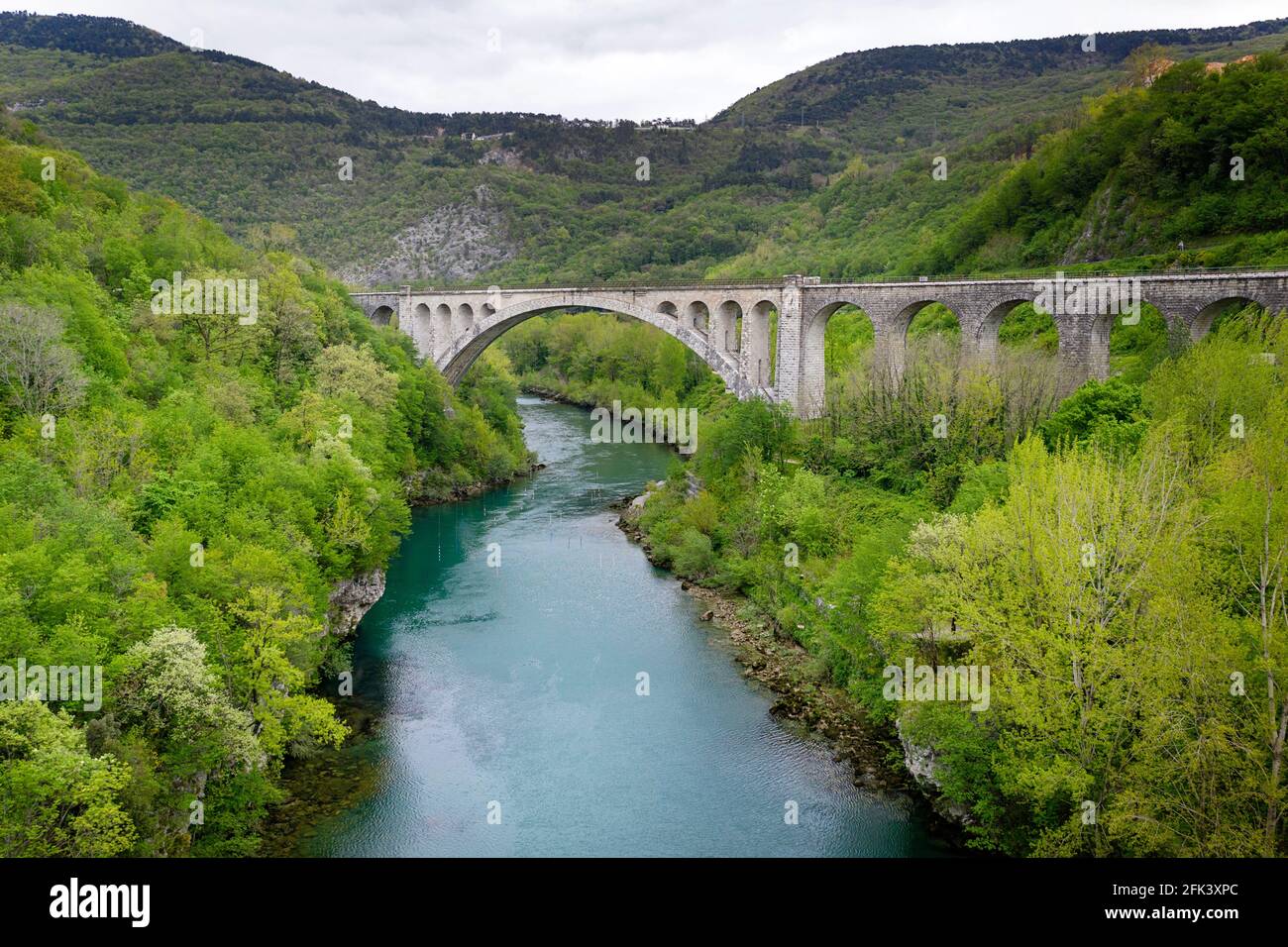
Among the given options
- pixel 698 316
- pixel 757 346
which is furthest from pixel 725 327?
pixel 698 316

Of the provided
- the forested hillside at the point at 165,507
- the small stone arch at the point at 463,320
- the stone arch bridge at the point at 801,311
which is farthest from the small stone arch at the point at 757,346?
the small stone arch at the point at 463,320

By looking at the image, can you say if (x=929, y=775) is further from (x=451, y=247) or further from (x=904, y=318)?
(x=451, y=247)

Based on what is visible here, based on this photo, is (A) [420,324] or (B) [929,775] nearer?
(B) [929,775]

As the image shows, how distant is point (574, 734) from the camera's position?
15.7 meters

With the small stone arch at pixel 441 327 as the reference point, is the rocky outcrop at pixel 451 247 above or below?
above

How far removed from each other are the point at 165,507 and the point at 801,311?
1973cm

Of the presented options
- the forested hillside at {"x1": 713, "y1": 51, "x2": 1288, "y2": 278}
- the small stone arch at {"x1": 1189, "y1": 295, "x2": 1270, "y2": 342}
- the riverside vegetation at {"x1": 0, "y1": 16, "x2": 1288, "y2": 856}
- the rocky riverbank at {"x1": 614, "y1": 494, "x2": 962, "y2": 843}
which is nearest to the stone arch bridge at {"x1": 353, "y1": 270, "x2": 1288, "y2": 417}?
the small stone arch at {"x1": 1189, "y1": 295, "x2": 1270, "y2": 342}

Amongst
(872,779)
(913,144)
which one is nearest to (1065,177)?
(872,779)

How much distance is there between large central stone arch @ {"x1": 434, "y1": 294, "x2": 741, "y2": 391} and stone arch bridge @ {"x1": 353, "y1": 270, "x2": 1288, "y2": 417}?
0.16ft

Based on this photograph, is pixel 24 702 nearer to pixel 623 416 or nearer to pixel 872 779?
pixel 872 779

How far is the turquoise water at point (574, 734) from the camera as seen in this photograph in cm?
1291

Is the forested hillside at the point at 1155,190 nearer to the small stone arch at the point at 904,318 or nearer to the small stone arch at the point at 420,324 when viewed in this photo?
the small stone arch at the point at 904,318

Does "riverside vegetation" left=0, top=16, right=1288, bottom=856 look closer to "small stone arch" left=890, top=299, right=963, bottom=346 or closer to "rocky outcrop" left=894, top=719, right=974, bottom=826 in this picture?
"rocky outcrop" left=894, top=719, right=974, bottom=826

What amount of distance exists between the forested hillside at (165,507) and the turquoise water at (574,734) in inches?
56.6
